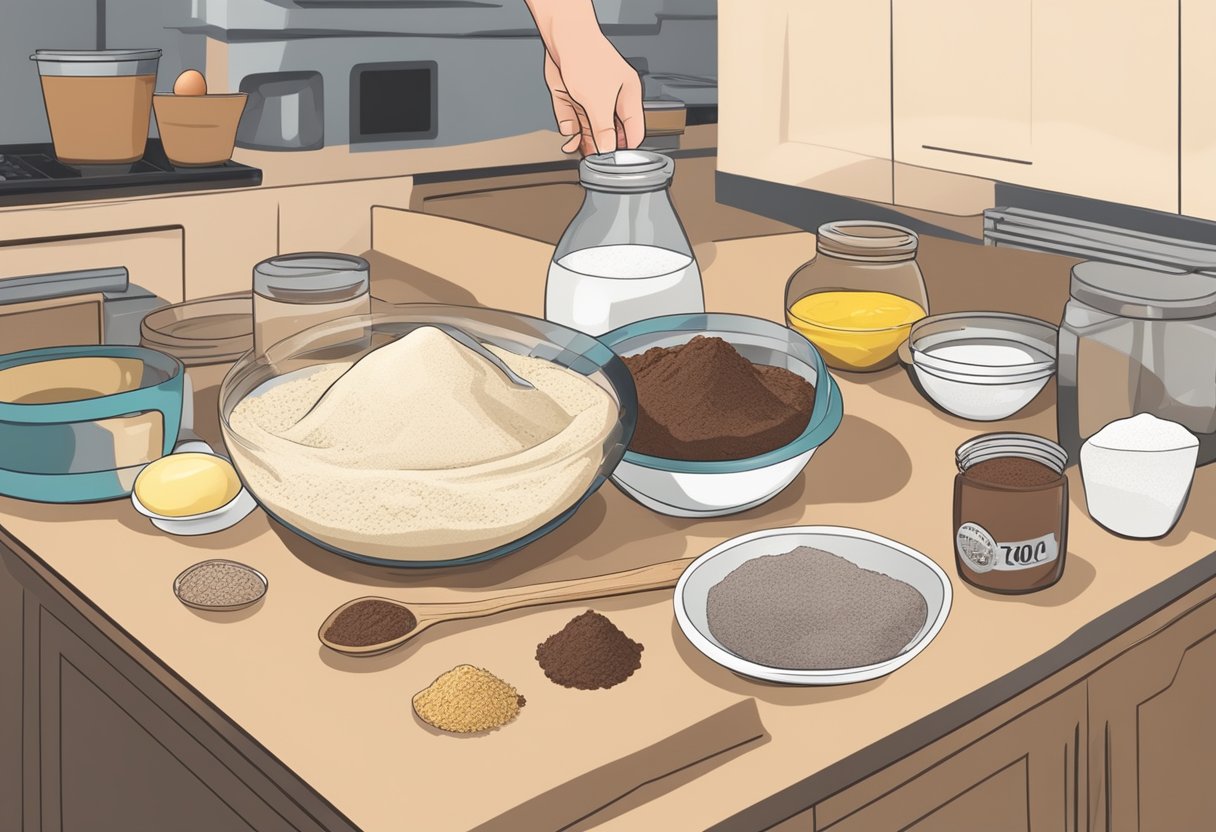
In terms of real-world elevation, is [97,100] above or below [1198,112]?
above

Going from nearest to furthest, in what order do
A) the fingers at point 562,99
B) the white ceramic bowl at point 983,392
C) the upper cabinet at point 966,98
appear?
the white ceramic bowl at point 983,392, the upper cabinet at point 966,98, the fingers at point 562,99

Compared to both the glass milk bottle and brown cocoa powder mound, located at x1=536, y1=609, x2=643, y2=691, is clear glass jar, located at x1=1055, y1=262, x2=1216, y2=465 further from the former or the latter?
brown cocoa powder mound, located at x1=536, y1=609, x2=643, y2=691

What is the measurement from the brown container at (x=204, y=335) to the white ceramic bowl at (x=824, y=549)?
632 mm

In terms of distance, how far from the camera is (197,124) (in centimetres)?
202

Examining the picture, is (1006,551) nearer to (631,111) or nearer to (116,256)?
(631,111)

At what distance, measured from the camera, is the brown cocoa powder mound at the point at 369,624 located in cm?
76

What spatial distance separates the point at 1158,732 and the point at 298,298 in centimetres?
81

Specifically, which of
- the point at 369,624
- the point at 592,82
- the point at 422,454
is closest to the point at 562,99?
the point at 592,82

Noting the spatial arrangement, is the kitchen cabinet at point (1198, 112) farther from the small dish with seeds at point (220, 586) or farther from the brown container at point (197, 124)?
the brown container at point (197, 124)

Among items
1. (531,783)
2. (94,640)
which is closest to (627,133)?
(94,640)

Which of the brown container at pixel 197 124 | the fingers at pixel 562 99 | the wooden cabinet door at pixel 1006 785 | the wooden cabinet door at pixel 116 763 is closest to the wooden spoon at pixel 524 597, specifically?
the wooden cabinet door at pixel 116 763

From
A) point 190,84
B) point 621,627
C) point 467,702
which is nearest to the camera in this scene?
point 467,702

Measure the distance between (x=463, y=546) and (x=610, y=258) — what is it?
0.45 metres

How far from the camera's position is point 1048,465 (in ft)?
2.88
